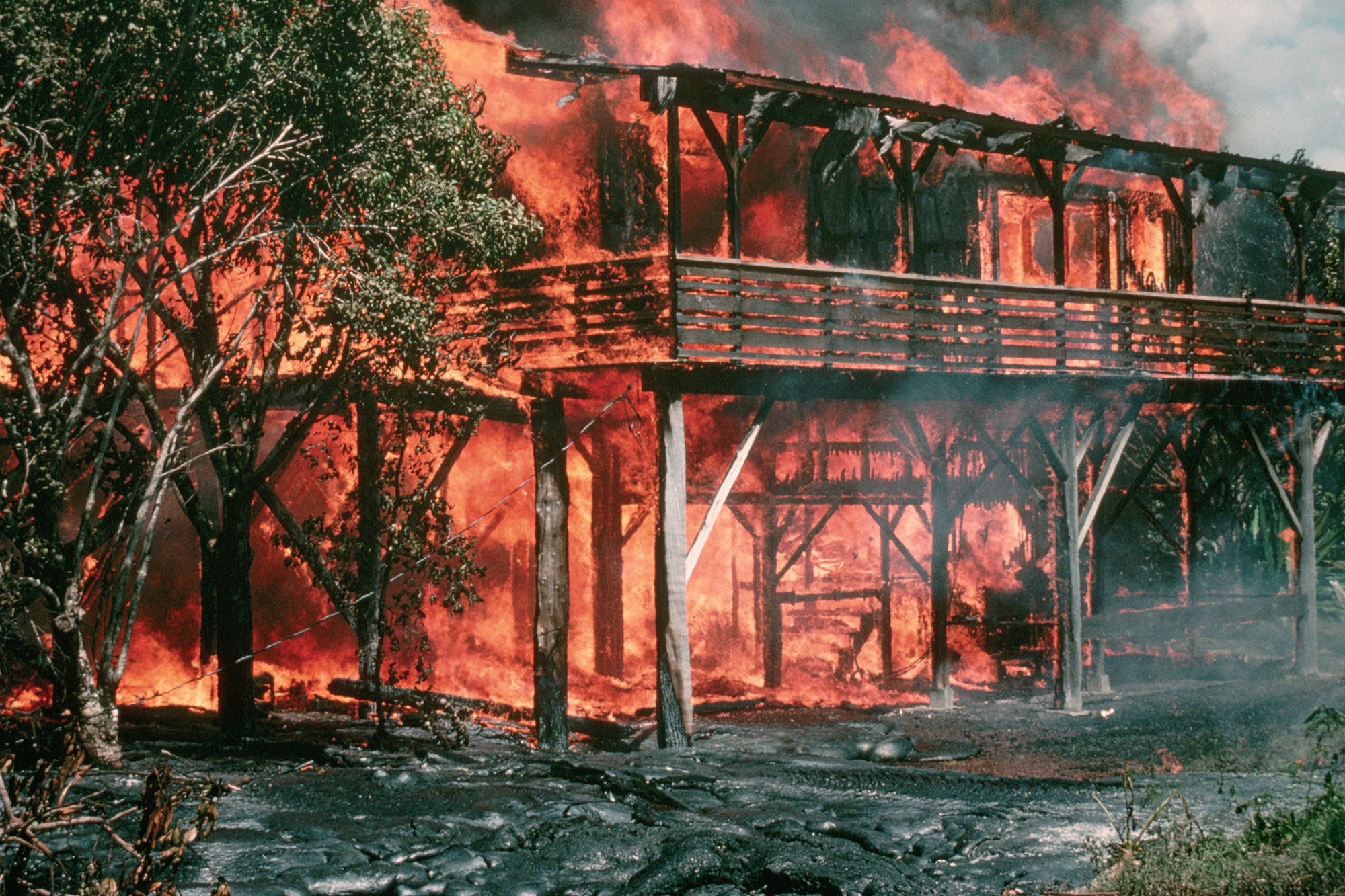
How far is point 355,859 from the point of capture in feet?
23.0

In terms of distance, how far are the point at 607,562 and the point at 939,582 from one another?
16.3 ft

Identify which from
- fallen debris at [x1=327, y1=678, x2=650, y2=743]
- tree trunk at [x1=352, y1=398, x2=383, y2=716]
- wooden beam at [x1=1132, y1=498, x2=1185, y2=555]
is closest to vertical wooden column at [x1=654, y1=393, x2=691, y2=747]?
fallen debris at [x1=327, y1=678, x2=650, y2=743]

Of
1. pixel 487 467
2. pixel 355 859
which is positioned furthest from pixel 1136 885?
pixel 487 467

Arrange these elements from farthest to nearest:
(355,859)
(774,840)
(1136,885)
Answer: (774,840) → (355,859) → (1136,885)

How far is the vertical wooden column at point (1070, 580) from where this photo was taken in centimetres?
1410

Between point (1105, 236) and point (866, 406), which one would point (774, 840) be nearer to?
point (866, 406)

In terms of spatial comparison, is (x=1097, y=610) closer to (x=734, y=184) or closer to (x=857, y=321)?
(x=857, y=321)

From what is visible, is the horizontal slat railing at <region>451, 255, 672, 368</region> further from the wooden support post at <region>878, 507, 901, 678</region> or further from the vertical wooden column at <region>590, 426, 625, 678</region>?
the wooden support post at <region>878, 507, 901, 678</region>

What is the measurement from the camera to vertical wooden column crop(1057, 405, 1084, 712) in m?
14.1

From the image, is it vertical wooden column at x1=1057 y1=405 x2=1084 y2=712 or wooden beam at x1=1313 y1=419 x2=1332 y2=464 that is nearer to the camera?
vertical wooden column at x1=1057 y1=405 x2=1084 y2=712

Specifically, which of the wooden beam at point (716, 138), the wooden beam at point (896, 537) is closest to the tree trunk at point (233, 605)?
the wooden beam at point (716, 138)

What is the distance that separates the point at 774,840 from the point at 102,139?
812 centimetres

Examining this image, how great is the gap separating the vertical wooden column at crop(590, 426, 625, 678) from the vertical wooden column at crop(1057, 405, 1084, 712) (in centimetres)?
635

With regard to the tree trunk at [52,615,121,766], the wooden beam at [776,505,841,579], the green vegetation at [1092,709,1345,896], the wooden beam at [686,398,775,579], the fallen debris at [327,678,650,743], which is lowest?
the fallen debris at [327,678,650,743]
